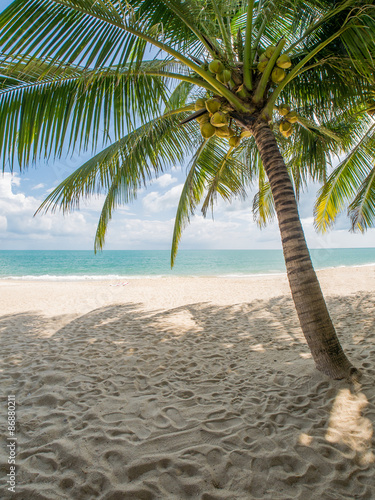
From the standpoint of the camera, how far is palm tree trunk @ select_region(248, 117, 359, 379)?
7.87ft

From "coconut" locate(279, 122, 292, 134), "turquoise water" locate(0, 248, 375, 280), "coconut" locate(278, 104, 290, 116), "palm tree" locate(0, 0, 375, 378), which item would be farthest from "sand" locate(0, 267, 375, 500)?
"turquoise water" locate(0, 248, 375, 280)

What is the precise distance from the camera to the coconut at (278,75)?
244 cm

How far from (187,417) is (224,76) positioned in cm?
291

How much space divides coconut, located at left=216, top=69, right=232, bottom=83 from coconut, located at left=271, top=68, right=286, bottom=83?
15.1 inches

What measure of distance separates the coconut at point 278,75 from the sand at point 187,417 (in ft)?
9.01

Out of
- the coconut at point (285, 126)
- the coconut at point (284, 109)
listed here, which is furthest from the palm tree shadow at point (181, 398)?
the coconut at point (284, 109)

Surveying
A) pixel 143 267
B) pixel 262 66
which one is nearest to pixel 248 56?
pixel 262 66

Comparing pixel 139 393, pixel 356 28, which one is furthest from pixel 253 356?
pixel 356 28

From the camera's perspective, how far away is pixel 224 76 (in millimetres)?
2455

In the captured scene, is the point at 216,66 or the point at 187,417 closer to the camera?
the point at 187,417

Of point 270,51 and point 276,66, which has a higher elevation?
point 270,51

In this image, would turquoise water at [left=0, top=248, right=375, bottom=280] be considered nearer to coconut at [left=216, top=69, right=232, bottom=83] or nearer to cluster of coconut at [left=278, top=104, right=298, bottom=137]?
cluster of coconut at [left=278, top=104, right=298, bottom=137]

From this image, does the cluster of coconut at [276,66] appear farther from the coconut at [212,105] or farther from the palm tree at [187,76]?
the coconut at [212,105]

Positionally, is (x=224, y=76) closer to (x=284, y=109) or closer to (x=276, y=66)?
(x=276, y=66)
